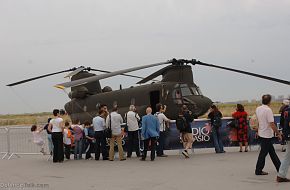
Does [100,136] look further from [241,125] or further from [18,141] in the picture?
[18,141]

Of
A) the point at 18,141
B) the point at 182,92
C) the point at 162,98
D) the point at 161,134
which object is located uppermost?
the point at 182,92

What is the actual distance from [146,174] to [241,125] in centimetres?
548

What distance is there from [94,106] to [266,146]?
1372cm

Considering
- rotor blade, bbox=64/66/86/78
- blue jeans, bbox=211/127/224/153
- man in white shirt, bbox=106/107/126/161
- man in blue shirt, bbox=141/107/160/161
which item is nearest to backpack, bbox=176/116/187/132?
man in blue shirt, bbox=141/107/160/161

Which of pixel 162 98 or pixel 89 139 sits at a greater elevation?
pixel 162 98

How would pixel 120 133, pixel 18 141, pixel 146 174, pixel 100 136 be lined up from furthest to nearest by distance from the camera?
pixel 18 141, pixel 100 136, pixel 120 133, pixel 146 174

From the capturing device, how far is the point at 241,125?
568 inches

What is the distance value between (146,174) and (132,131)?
3.96 meters

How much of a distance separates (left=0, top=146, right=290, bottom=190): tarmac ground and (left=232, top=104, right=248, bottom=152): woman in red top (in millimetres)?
608

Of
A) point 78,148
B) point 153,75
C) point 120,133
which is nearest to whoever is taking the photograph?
point 120,133

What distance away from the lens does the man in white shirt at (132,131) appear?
13.9 m

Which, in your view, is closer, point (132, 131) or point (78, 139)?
point (132, 131)

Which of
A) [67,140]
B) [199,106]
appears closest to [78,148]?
[67,140]

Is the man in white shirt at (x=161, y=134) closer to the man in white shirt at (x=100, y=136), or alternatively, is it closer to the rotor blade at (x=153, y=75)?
the man in white shirt at (x=100, y=136)
